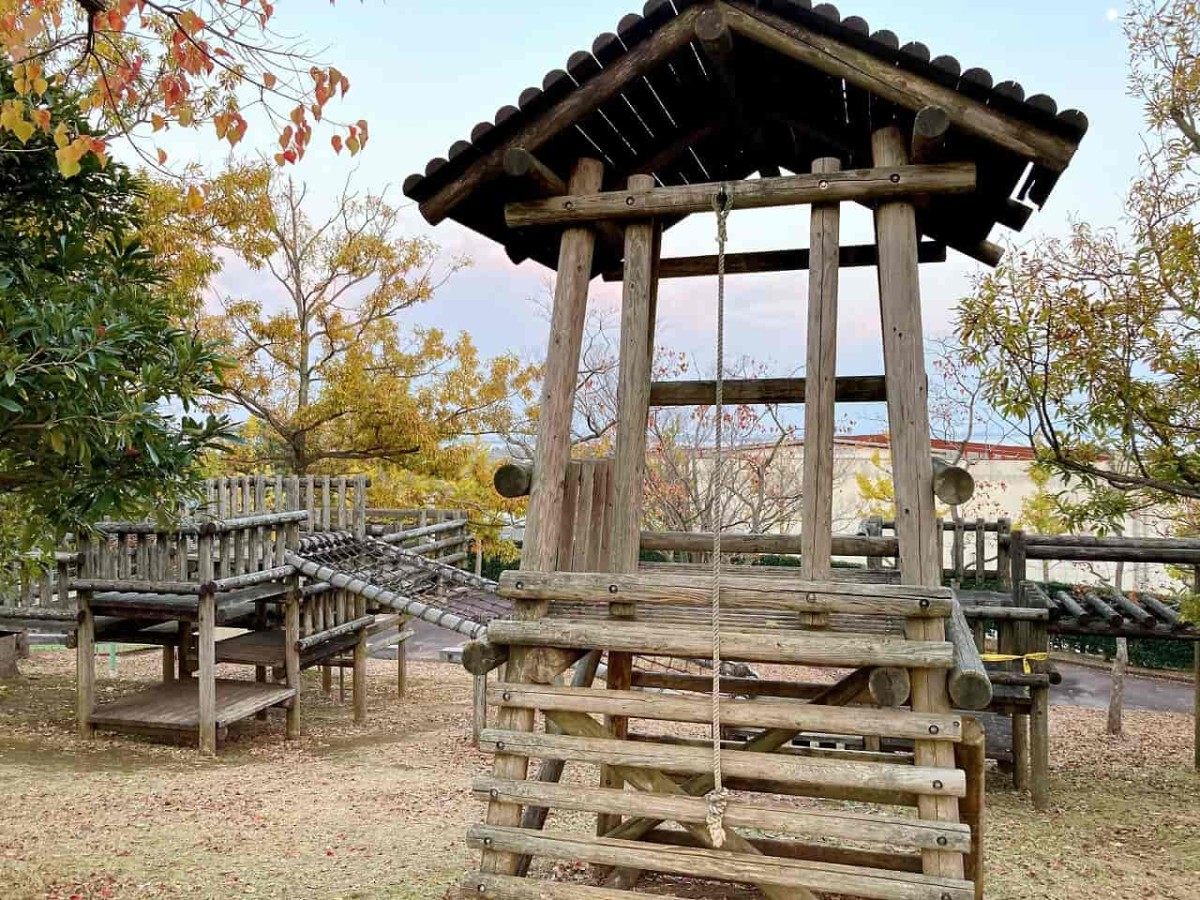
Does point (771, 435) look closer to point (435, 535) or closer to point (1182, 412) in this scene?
point (435, 535)

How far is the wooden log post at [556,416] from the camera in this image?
4.92 metres

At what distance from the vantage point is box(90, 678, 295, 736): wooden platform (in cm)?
1226

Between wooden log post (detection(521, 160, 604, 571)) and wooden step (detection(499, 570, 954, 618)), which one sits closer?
wooden step (detection(499, 570, 954, 618))

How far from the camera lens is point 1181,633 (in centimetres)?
1085

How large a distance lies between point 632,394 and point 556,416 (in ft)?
1.57

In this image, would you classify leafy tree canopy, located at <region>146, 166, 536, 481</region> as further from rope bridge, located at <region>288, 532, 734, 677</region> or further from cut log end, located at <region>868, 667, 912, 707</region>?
cut log end, located at <region>868, 667, 912, 707</region>

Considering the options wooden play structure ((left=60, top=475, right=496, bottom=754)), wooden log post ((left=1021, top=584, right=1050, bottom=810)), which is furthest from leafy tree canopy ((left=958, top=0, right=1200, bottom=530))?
wooden play structure ((left=60, top=475, right=496, bottom=754))

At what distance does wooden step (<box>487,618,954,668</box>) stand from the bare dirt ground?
8.39ft

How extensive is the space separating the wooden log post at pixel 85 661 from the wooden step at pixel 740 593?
32.6 ft

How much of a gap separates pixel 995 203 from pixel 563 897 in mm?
4536

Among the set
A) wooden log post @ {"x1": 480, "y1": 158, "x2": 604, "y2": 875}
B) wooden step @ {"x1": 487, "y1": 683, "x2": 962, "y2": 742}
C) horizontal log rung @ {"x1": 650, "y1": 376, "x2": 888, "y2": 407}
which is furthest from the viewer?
horizontal log rung @ {"x1": 650, "y1": 376, "x2": 888, "y2": 407}

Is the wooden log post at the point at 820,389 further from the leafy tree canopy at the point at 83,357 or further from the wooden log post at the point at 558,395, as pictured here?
the leafy tree canopy at the point at 83,357

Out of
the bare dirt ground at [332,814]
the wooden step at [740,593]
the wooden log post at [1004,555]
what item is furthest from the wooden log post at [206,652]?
the wooden log post at [1004,555]

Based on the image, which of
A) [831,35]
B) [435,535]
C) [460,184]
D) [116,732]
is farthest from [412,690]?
[831,35]
